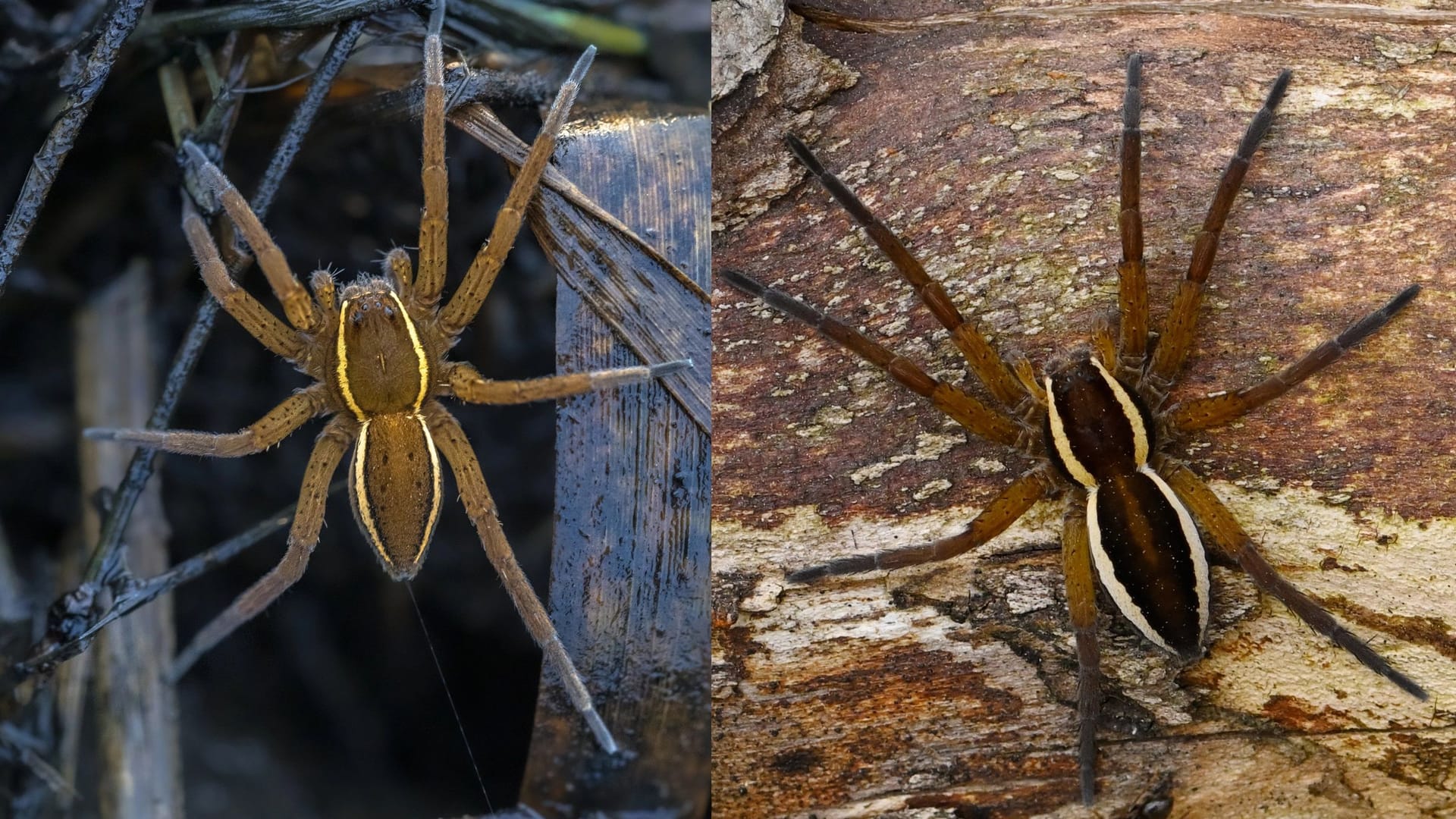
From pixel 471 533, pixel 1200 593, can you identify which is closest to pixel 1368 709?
pixel 1200 593

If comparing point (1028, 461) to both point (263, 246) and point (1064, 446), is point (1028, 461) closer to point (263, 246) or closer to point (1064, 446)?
point (1064, 446)

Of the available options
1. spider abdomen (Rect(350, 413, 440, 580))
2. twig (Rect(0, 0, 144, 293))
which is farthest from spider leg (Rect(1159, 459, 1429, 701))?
twig (Rect(0, 0, 144, 293))

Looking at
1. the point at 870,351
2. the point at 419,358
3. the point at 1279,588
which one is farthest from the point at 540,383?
the point at 1279,588

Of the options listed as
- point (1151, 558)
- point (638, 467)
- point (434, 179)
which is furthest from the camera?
point (434, 179)

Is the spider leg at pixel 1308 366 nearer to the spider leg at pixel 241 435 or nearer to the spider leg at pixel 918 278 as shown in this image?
the spider leg at pixel 918 278

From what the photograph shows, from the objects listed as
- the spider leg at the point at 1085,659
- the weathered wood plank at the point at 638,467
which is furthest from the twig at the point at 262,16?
the spider leg at the point at 1085,659

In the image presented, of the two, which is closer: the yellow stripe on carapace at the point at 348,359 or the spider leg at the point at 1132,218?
the spider leg at the point at 1132,218

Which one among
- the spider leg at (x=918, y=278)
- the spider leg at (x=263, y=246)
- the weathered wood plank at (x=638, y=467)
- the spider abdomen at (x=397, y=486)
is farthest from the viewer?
the spider abdomen at (x=397, y=486)
